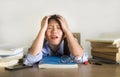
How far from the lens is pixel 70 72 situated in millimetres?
1000

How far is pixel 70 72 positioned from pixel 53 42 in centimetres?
26

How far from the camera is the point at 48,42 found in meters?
1.23

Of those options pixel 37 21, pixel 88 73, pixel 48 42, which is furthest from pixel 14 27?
pixel 88 73

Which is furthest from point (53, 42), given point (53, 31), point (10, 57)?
point (10, 57)

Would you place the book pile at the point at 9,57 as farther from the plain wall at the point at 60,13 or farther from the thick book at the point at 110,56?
the thick book at the point at 110,56

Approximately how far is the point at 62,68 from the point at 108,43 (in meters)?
0.30

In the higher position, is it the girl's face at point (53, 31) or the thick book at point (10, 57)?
the girl's face at point (53, 31)

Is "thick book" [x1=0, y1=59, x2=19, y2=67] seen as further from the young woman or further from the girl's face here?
the girl's face

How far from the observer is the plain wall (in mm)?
1464

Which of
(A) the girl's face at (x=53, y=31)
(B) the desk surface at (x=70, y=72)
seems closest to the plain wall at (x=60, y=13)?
(A) the girl's face at (x=53, y=31)

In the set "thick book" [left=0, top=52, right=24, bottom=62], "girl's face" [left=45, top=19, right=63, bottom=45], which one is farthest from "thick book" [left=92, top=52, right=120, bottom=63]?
"thick book" [left=0, top=52, right=24, bottom=62]

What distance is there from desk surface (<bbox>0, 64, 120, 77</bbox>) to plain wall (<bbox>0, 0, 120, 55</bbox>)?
0.42 metres

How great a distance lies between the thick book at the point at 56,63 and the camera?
1084 mm

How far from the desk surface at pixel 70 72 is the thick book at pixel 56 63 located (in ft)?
0.10
